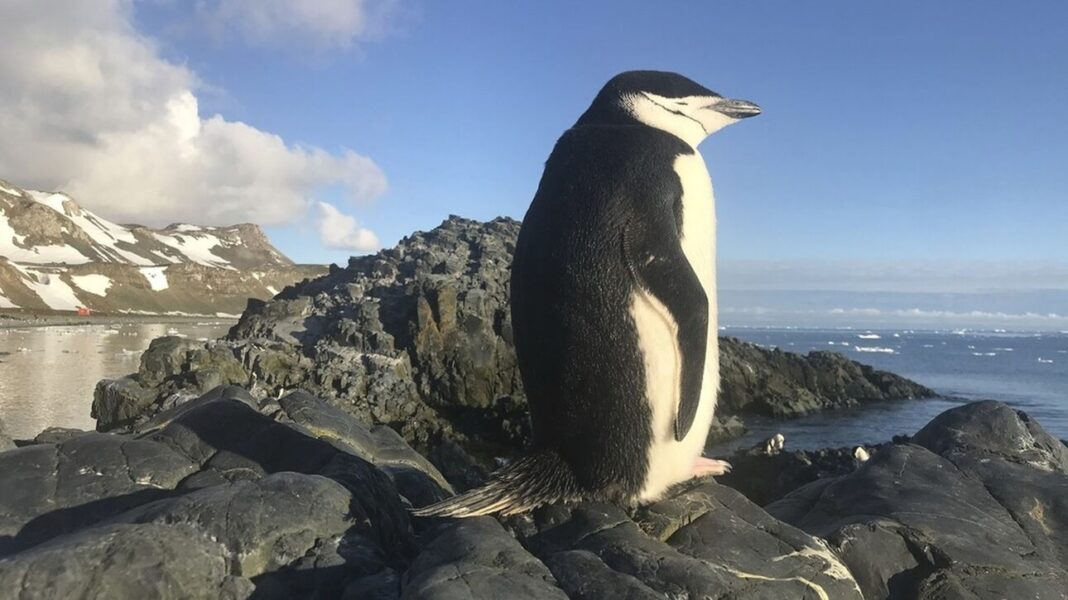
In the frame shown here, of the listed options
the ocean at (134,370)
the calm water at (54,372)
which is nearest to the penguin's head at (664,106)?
the calm water at (54,372)

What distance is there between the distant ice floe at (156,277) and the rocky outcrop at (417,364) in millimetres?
74019

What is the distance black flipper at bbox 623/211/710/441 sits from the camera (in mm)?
2686

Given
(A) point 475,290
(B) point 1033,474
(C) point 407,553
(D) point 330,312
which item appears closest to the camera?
(C) point 407,553

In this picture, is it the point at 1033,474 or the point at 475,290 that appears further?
the point at 475,290

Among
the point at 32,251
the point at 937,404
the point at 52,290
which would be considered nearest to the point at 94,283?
the point at 52,290

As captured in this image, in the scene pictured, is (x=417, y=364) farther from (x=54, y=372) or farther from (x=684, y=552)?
(x=684, y=552)

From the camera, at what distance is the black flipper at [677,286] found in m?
2.69

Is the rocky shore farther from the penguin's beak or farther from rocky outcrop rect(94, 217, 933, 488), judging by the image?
rocky outcrop rect(94, 217, 933, 488)

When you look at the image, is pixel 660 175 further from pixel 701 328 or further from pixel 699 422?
pixel 699 422

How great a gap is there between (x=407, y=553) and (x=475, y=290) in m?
18.6

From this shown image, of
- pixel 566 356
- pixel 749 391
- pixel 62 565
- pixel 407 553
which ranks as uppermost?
pixel 566 356

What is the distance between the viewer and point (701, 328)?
2.81 metres

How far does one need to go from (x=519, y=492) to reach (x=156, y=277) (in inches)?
4117

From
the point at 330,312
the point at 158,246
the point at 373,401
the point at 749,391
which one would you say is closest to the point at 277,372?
the point at 373,401
